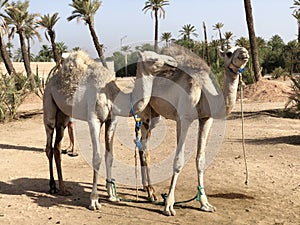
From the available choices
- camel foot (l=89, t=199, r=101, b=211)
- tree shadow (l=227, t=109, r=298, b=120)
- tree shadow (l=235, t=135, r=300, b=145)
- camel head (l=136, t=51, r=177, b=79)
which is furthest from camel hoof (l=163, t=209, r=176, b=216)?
tree shadow (l=227, t=109, r=298, b=120)

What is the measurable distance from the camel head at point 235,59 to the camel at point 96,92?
2.51ft

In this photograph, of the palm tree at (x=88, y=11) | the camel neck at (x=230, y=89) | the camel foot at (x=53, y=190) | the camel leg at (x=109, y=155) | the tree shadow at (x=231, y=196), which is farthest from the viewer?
the palm tree at (x=88, y=11)

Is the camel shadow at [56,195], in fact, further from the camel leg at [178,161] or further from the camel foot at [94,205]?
the camel leg at [178,161]

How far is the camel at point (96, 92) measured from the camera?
19.4 ft

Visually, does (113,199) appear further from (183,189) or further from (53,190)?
(183,189)

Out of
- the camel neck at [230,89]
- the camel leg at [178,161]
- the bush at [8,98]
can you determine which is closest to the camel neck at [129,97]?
the camel leg at [178,161]

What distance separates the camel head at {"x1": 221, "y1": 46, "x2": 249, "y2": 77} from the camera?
18.1ft

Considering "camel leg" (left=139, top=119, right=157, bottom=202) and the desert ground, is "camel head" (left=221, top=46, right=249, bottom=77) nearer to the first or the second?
"camel leg" (left=139, top=119, right=157, bottom=202)

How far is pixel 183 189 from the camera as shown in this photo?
23.9 feet

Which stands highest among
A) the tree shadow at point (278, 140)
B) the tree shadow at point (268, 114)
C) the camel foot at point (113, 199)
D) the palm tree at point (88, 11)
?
the palm tree at point (88, 11)

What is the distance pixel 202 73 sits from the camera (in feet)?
19.8

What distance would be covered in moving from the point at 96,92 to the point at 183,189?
2.38 meters

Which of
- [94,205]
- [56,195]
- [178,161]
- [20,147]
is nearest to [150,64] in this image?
[178,161]

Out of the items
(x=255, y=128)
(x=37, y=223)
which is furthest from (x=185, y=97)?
(x=255, y=128)
